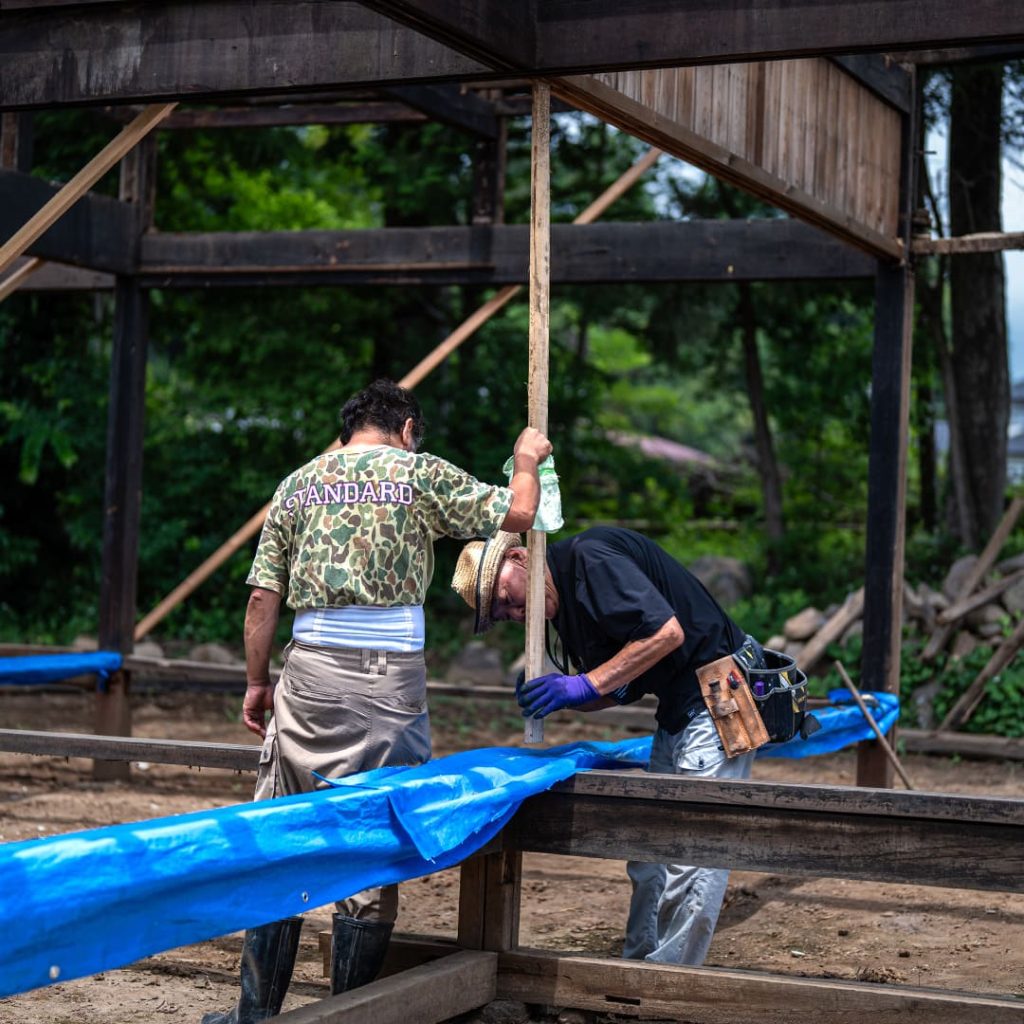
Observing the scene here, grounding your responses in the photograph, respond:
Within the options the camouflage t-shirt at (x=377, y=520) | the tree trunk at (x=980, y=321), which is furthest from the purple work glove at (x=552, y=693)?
the tree trunk at (x=980, y=321)

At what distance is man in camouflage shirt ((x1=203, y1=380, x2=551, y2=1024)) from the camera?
4.19 meters

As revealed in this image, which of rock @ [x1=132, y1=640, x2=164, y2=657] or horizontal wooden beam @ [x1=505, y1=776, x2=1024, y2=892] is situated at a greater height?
horizontal wooden beam @ [x1=505, y1=776, x2=1024, y2=892]

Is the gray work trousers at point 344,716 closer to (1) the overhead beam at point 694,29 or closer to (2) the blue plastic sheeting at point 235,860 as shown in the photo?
(2) the blue plastic sheeting at point 235,860

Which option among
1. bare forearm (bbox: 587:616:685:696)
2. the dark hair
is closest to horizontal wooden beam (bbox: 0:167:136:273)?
the dark hair

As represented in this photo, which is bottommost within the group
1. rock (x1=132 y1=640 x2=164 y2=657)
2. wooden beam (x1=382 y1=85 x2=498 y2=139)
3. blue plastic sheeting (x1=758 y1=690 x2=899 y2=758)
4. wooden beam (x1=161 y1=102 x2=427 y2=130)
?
rock (x1=132 y1=640 x2=164 y2=657)

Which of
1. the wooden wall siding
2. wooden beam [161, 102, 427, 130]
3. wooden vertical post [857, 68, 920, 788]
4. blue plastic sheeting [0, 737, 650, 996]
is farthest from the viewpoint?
wooden beam [161, 102, 427, 130]

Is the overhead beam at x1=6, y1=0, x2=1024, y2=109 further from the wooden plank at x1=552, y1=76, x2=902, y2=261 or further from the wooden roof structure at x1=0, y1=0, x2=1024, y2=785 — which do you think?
the wooden plank at x1=552, y1=76, x2=902, y2=261

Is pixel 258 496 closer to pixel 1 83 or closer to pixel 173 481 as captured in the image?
pixel 173 481

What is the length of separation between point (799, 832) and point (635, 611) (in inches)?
33.3

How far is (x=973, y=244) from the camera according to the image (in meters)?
7.85

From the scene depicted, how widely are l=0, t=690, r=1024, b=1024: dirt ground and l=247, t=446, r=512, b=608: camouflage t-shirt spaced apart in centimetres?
145

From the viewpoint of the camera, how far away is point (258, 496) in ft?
54.4

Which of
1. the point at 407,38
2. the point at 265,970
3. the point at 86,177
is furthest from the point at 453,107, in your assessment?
the point at 265,970

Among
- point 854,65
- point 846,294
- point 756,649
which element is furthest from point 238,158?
point 756,649
